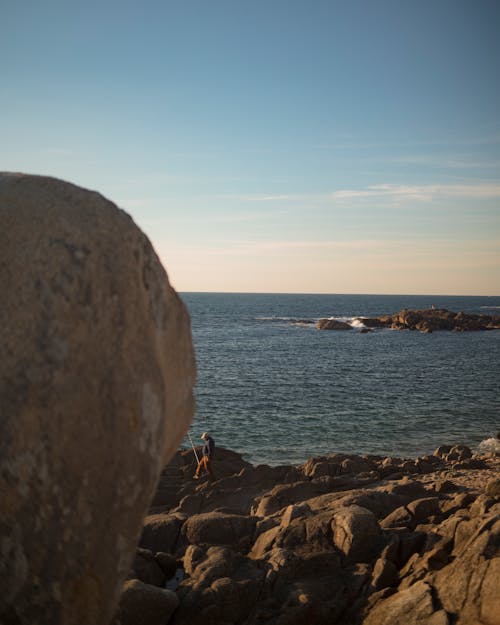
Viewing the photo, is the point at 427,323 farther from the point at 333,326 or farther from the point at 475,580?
the point at 475,580

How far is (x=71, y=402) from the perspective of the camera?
14.1 ft

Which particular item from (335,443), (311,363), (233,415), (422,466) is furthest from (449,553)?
(311,363)

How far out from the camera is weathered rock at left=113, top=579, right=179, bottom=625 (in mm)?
7586

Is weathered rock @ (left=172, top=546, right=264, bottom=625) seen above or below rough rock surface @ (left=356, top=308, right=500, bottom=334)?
below

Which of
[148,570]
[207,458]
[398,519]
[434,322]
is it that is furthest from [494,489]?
[434,322]

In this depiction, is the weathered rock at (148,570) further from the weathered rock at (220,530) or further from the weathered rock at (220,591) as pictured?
the weathered rock at (220,530)

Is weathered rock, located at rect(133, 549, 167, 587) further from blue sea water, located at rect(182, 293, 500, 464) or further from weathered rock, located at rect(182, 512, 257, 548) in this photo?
blue sea water, located at rect(182, 293, 500, 464)

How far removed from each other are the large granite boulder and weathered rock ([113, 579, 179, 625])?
3.50 m

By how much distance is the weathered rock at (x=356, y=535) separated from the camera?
28.8ft

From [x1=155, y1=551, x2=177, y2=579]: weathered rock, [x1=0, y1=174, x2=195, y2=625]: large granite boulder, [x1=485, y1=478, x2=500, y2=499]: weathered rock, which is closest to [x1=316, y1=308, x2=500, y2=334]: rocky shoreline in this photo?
[x1=485, y1=478, x2=500, y2=499]: weathered rock

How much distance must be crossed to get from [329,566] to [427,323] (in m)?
80.5

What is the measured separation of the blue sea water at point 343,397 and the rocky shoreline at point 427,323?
2022cm

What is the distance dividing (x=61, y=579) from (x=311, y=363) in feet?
147

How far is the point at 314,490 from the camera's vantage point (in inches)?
561
